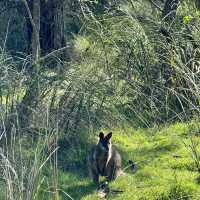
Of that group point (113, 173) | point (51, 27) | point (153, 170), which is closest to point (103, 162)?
point (113, 173)

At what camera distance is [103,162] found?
30.6 ft

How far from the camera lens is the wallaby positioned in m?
9.26

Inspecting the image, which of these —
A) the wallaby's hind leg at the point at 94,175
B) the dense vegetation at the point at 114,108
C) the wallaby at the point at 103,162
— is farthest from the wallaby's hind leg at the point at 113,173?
the wallaby's hind leg at the point at 94,175

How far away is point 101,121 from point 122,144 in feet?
2.24

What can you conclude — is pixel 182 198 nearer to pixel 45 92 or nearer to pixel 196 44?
pixel 45 92

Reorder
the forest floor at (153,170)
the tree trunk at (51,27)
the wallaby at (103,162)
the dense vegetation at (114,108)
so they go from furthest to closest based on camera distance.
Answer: the tree trunk at (51,27)
the wallaby at (103,162)
the dense vegetation at (114,108)
the forest floor at (153,170)

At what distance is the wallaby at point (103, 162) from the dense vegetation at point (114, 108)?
0.16 meters

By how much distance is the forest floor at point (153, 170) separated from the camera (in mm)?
8539

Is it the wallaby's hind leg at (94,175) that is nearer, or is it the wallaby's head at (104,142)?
the wallaby's hind leg at (94,175)

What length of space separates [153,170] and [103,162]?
783mm

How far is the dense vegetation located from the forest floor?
1 centimetres

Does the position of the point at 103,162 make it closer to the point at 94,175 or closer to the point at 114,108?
the point at 94,175

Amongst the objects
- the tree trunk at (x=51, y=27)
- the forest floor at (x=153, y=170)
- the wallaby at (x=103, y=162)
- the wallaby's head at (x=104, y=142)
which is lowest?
the forest floor at (x=153, y=170)

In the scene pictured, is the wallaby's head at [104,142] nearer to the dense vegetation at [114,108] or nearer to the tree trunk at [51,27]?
the dense vegetation at [114,108]
